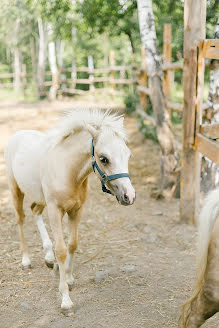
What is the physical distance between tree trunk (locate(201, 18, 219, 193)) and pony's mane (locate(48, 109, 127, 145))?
79.1 inches

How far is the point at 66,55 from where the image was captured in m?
33.2

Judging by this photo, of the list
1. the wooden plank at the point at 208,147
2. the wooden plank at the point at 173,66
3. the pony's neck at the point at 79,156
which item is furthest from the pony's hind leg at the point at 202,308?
the wooden plank at the point at 173,66

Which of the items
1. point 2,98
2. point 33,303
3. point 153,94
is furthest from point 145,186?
point 2,98

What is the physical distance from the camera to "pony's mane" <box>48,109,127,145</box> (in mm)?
2707

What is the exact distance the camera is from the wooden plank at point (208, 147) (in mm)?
3559

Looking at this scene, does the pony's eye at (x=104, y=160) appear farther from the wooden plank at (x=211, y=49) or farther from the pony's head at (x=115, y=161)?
the wooden plank at (x=211, y=49)

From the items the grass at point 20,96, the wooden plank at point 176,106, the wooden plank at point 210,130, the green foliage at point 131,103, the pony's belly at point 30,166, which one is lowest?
the grass at point 20,96

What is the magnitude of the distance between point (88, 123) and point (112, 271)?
1625 millimetres

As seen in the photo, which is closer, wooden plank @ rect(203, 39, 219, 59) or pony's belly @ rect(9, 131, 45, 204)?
pony's belly @ rect(9, 131, 45, 204)

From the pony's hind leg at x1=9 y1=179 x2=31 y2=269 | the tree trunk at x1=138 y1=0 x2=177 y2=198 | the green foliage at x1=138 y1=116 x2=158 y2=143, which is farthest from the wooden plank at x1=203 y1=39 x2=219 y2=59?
the green foliage at x1=138 y1=116 x2=158 y2=143

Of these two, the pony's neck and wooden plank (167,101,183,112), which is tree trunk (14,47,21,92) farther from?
the pony's neck

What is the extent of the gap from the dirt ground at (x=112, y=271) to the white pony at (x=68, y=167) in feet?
0.59

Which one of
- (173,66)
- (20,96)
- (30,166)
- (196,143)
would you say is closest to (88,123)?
(30,166)

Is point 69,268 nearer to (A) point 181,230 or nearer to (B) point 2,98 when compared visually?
(A) point 181,230
